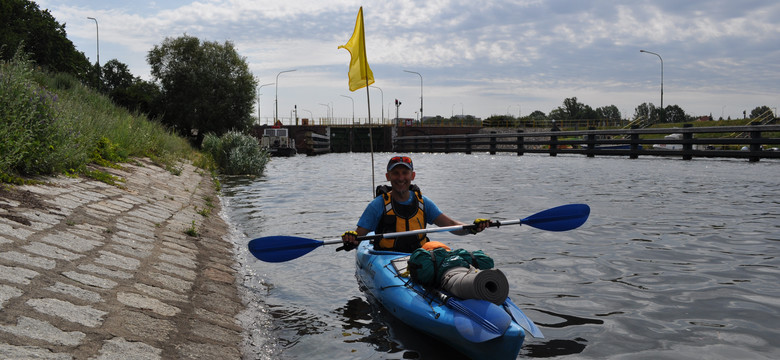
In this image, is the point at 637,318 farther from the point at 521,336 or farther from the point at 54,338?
the point at 54,338

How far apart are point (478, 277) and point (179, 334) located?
219 cm

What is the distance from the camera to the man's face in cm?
648

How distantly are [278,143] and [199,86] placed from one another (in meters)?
7.58

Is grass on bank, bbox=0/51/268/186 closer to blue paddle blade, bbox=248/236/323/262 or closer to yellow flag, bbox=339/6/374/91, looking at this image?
blue paddle blade, bbox=248/236/323/262

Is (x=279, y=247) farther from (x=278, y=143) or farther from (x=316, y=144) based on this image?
(x=316, y=144)

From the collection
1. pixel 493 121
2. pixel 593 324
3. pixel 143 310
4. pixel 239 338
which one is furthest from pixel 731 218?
pixel 493 121

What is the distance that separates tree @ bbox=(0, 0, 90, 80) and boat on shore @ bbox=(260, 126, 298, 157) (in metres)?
14.3

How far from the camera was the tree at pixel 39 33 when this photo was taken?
131ft

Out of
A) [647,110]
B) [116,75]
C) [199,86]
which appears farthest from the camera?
[647,110]

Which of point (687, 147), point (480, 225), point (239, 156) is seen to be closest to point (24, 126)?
point (480, 225)

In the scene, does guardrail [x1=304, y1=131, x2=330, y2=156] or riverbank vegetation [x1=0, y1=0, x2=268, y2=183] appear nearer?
riverbank vegetation [x1=0, y1=0, x2=268, y2=183]

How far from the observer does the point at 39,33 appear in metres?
43.5

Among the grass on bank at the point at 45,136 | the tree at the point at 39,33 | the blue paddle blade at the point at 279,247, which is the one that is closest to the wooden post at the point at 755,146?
the grass on bank at the point at 45,136

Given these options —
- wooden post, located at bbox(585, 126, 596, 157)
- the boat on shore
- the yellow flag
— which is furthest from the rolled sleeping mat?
the boat on shore
